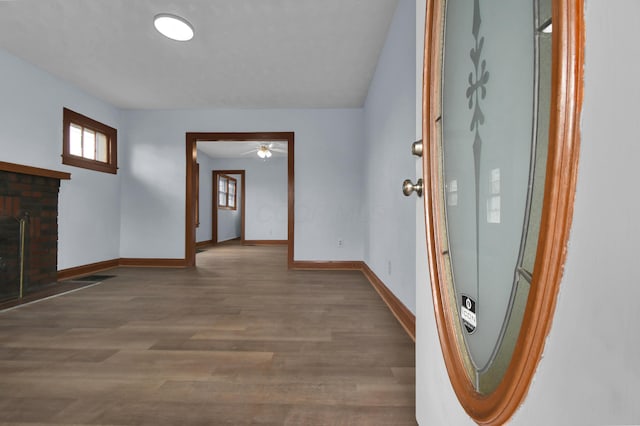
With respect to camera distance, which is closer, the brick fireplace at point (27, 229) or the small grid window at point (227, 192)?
the brick fireplace at point (27, 229)

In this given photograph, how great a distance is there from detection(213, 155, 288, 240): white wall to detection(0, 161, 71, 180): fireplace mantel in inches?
214

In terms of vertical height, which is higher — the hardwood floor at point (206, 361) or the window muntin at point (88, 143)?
the window muntin at point (88, 143)

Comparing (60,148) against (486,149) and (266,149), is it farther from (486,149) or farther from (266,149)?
(486,149)

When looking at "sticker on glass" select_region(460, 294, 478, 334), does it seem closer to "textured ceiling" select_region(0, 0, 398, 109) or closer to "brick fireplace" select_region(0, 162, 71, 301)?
"textured ceiling" select_region(0, 0, 398, 109)

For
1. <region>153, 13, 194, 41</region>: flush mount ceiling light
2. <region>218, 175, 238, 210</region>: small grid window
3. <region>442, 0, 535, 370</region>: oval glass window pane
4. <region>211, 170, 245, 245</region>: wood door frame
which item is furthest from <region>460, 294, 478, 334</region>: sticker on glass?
<region>218, 175, 238, 210</region>: small grid window

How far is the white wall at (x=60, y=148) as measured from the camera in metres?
2.96

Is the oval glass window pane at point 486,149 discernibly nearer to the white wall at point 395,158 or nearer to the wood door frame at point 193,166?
the white wall at point 395,158

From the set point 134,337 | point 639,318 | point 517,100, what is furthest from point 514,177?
point 134,337

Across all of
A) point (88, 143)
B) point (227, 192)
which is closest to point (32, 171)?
point (88, 143)

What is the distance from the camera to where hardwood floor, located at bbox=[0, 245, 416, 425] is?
1.14m

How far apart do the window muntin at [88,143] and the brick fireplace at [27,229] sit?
492 mm

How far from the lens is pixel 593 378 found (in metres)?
0.32

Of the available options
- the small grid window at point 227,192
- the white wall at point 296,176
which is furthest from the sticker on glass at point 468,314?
the small grid window at point 227,192

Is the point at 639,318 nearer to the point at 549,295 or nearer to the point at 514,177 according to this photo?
the point at 549,295
